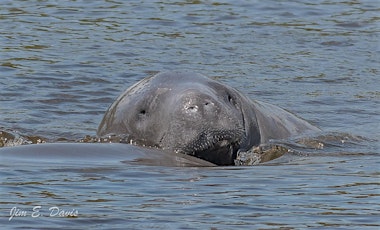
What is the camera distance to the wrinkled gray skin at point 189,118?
8.38 m

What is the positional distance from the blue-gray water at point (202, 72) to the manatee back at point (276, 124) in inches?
11.6

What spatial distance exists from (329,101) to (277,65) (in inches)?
66.1

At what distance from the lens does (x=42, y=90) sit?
13039mm

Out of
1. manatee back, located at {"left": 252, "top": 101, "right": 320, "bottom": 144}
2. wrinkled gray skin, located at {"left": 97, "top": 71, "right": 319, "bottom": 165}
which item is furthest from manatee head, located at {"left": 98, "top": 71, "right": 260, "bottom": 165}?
manatee back, located at {"left": 252, "top": 101, "right": 320, "bottom": 144}

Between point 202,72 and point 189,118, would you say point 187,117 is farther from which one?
point 202,72

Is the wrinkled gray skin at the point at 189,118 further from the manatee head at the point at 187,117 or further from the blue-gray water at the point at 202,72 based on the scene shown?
the blue-gray water at the point at 202,72

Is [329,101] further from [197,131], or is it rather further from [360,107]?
[197,131]

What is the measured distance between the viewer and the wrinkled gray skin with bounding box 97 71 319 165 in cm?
838

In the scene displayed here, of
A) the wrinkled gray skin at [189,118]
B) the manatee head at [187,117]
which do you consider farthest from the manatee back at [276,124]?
the manatee head at [187,117]

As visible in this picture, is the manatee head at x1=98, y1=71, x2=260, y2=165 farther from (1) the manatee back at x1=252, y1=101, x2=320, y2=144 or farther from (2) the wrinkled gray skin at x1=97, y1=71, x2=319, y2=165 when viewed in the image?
(1) the manatee back at x1=252, y1=101, x2=320, y2=144

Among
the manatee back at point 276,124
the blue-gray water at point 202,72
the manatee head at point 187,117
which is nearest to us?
the blue-gray water at point 202,72

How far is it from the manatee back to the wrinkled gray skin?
1cm

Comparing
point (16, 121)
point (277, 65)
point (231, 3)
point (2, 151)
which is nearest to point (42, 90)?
point (16, 121)

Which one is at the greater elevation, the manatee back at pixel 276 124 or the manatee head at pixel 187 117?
the manatee head at pixel 187 117
